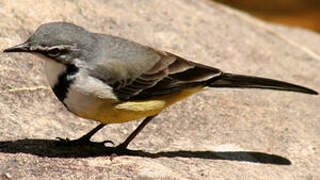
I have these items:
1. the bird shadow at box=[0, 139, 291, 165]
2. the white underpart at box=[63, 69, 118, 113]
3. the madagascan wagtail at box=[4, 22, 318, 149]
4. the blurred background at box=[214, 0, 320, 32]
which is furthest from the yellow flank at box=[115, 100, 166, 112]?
the blurred background at box=[214, 0, 320, 32]

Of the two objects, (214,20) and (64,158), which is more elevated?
(214,20)

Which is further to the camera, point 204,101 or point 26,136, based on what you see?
point 204,101

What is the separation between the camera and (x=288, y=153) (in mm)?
7449

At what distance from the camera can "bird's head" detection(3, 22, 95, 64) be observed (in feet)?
19.1

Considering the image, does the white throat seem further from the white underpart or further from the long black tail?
the long black tail

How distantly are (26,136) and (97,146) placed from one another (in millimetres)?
736

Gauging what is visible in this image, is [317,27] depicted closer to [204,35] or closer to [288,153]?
[204,35]

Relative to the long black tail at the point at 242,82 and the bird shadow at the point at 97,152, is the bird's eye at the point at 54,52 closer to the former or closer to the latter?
the bird shadow at the point at 97,152

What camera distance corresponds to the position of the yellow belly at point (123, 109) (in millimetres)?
5980

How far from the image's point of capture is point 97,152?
6512mm

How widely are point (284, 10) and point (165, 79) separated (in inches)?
477

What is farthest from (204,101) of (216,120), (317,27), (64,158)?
(317,27)

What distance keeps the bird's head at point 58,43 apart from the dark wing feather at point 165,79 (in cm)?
51

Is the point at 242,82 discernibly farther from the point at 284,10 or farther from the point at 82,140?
the point at 284,10
